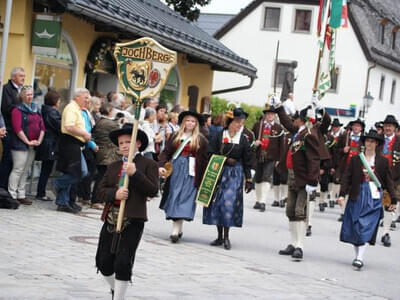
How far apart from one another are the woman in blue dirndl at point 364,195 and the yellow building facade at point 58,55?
5599 millimetres

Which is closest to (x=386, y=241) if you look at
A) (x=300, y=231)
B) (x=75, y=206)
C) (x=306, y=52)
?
(x=300, y=231)

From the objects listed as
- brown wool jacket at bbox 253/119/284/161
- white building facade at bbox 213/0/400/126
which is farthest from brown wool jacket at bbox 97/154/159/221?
white building facade at bbox 213/0/400/126

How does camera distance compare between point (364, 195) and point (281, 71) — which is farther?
point (281, 71)

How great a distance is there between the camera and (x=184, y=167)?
40.6ft

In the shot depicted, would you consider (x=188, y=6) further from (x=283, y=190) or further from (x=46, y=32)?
(x=46, y=32)

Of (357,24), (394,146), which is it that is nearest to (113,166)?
(394,146)

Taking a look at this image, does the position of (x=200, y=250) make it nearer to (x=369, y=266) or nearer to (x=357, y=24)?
(x=369, y=266)

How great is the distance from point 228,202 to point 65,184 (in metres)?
2.47

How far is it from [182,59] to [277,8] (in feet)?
89.8

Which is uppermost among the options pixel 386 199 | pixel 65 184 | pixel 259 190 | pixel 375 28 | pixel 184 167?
pixel 375 28

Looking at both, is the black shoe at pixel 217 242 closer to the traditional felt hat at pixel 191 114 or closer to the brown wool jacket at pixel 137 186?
the traditional felt hat at pixel 191 114

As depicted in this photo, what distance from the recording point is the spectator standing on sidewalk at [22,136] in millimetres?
12703

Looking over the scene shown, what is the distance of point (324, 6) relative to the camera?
42.5 ft

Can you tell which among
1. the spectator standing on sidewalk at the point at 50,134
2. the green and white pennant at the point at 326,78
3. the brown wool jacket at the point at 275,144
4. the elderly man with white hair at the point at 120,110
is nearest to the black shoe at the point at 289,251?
the green and white pennant at the point at 326,78
